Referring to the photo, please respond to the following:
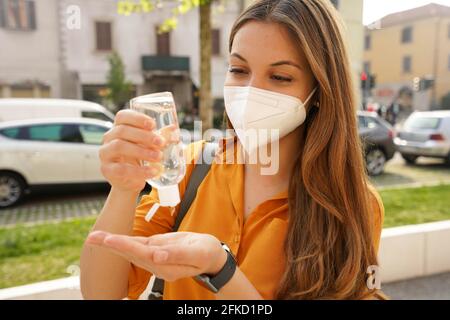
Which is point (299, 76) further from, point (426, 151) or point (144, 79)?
point (144, 79)

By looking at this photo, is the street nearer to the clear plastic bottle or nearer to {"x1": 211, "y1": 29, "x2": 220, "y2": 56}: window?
the clear plastic bottle

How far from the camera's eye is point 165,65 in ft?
71.5

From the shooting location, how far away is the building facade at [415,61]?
1362 inches

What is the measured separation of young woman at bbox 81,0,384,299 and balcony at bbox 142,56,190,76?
68.8 feet

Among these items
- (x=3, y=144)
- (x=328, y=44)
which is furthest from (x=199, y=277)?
(x=3, y=144)

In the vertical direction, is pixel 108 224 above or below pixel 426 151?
above

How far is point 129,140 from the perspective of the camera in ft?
3.50

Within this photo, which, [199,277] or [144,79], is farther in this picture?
[144,79]

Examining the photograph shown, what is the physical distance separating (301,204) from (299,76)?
42 cm

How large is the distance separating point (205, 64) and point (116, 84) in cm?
1457

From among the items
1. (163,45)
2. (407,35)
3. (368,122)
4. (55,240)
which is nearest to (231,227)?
(55,240)

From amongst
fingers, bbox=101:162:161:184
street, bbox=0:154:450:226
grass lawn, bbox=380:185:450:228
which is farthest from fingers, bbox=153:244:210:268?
street, bbox=0:154:450:226

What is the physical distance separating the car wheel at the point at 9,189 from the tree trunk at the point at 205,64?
329 centimetres

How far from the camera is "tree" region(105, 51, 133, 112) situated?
19.4 meters
